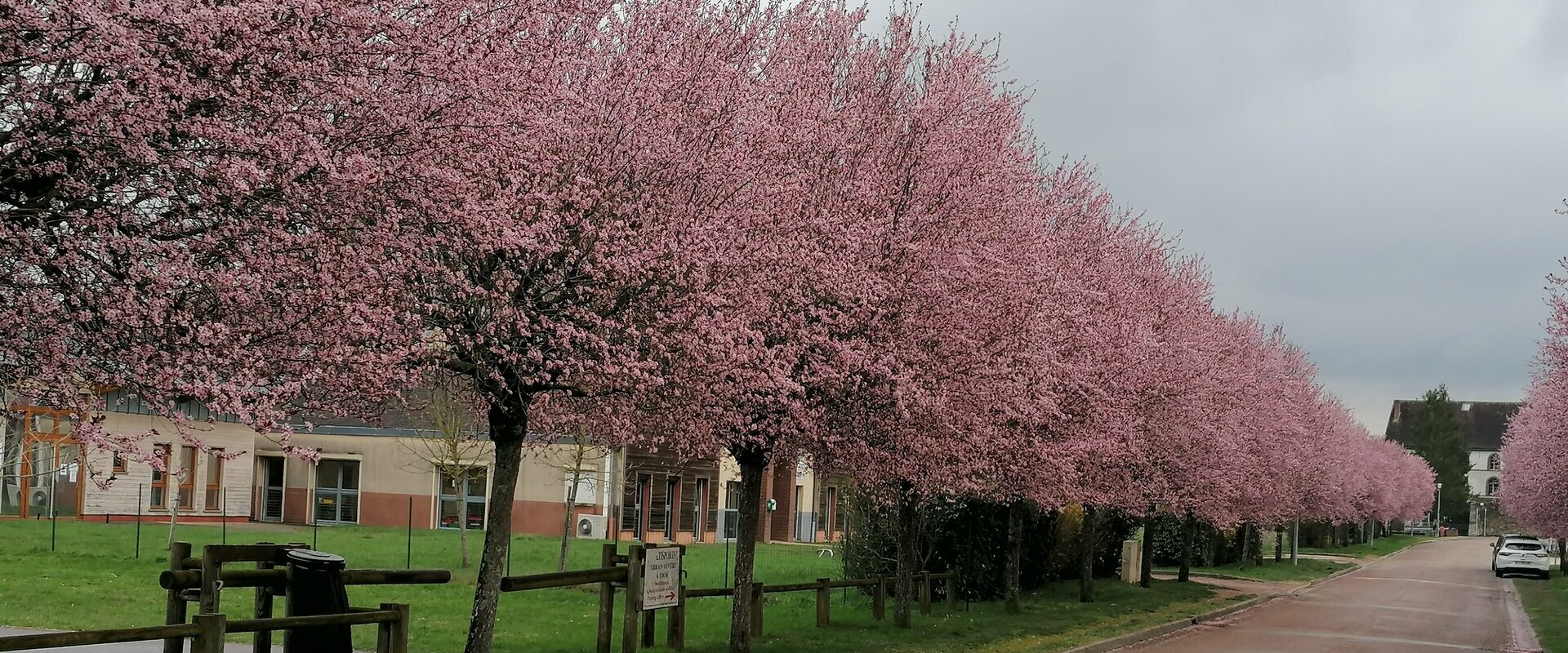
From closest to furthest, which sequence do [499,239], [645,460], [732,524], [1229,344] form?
[499,239]
[1229,344]
[645,460]
[732,524]

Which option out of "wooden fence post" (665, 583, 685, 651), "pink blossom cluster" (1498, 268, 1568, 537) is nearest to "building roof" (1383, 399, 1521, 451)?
"pink blossom cluster" (1498, 268, 1568, 537)

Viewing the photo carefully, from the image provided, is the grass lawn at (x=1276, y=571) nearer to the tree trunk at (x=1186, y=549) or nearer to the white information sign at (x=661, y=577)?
the tree trunk at (x=1186, y=549)

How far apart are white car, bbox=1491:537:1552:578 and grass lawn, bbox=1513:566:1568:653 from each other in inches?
16.1

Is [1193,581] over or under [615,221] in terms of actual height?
under

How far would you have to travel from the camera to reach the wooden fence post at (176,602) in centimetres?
974

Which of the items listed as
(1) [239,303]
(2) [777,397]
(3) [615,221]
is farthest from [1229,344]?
(1) [239,303]

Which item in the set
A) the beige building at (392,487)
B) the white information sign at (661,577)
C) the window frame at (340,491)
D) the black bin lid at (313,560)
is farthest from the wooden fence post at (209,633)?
the window frame at (340,491)

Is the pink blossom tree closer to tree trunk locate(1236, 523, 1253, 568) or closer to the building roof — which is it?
tree trunk locate(1236, 523, 1253, 568)

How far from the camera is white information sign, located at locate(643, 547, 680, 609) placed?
15461 millimetres

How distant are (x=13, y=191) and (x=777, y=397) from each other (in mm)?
8070

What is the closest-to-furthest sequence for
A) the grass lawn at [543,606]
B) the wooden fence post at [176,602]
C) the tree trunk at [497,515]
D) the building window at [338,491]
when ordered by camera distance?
1. the wooden fence post at [176,602]
2. the tree trunk at [497,515]
3. the grass lawn at [543,606]
4. the building window at [338,491]

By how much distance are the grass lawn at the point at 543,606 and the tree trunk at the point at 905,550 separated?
33 cm

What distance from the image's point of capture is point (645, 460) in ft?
160

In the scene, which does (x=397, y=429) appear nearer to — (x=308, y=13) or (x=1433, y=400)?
(x=308, y=13)
